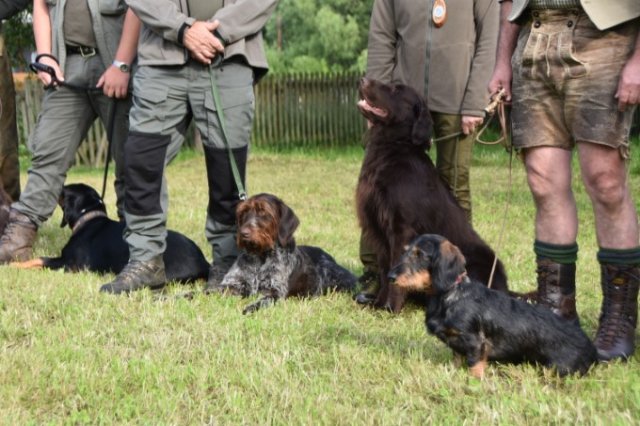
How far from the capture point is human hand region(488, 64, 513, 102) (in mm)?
4465

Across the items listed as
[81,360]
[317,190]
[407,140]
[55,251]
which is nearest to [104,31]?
[55,251]

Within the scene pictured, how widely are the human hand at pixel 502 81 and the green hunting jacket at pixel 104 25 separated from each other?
3.02 m

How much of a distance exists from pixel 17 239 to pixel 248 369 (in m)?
3.30

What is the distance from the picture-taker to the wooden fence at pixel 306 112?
1973 cm

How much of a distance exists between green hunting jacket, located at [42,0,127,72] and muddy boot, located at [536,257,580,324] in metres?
3.57

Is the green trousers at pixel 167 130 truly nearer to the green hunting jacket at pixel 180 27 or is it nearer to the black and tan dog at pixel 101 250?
the green hunting jacket at pixel 180 27

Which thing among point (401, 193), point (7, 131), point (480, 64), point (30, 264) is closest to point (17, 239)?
point (30, 264)

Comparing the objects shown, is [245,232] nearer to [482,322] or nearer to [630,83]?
[482,322]

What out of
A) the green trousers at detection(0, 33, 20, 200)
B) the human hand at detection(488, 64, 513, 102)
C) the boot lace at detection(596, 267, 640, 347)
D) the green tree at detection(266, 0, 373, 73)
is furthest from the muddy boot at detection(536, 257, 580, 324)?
the green tree at detection(266, 0, 373, 73)

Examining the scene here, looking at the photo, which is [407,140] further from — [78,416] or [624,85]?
[78,416]

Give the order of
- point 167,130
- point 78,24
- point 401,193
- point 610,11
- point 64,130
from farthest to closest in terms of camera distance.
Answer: point 64,130 < point 78,24 < point 167,130 < point 401,193 < point 610,11

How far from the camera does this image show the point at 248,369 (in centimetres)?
391

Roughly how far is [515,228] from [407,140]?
157 inches

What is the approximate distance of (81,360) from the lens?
3992mm
